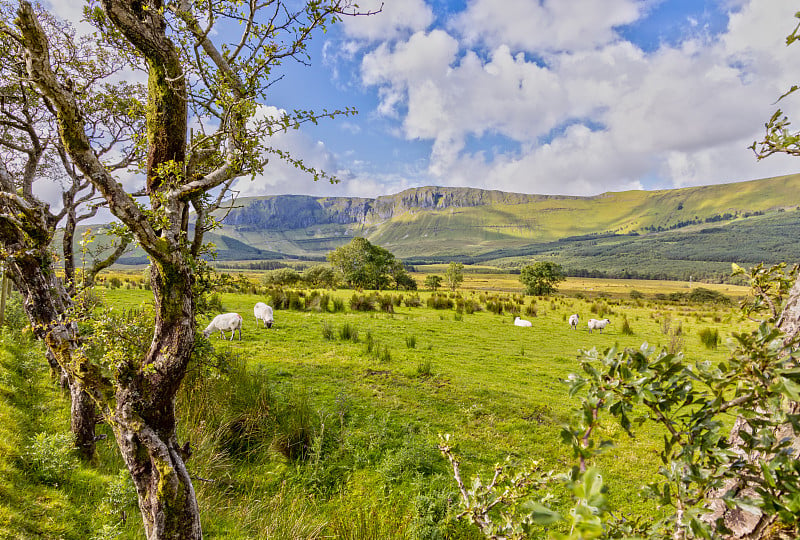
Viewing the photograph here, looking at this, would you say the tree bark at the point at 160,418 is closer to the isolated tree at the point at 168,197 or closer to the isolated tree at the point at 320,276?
the isolated tree at the point at 168,197

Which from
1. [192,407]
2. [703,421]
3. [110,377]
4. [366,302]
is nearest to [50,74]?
[110,377]

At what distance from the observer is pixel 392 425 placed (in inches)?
254

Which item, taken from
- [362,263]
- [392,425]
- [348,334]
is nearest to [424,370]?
[392,425]

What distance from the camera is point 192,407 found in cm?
596

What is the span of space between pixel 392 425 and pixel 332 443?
1.23m

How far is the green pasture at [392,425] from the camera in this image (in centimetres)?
448

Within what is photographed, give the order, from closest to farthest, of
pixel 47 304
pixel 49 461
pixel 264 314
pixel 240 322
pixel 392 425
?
pixel 49 461 → pixel 47 304 → pixel 392 425 → pixel 240 322 → pixel 264 314

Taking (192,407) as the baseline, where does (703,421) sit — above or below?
above

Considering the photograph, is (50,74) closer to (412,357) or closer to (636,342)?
(412,357)

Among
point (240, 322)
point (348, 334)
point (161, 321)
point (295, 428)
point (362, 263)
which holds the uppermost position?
point (362, 263)

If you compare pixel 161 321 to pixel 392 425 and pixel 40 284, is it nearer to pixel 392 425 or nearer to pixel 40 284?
pixel 40 284

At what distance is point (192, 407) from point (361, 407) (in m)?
3.13

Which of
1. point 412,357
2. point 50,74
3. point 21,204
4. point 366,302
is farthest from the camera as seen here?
point 366,302

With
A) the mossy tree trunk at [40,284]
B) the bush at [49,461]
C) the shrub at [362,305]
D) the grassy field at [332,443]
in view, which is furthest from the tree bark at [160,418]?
the shrub at [362,305]
